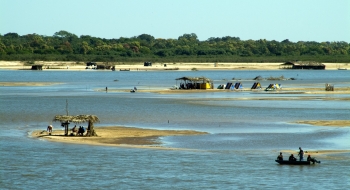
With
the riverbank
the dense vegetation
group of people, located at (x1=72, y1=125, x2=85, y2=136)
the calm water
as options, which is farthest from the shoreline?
the dense vegetation

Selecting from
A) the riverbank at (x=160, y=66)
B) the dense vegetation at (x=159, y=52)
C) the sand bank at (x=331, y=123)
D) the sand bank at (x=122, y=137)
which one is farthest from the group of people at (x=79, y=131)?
the dense vegetation at (x=159, y=52)

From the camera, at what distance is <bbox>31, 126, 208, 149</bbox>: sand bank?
34.7 metres

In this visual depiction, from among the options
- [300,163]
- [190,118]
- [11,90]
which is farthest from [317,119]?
[11,90]

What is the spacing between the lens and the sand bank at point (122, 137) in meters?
34.7

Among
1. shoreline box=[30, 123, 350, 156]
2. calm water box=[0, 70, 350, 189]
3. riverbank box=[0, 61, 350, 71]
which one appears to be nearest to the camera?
calm water box=[0, 70, 350, 189]

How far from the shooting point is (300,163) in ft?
94.7

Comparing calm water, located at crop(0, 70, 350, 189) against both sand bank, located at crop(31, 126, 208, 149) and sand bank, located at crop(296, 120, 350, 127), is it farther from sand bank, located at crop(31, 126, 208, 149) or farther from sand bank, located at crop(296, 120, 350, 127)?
sand bank, located at crop(296, 120, 350, 127)

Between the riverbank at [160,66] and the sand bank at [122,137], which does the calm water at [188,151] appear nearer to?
the sand bank at [122,137]

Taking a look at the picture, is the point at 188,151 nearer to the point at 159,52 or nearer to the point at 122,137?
the point at 122,137

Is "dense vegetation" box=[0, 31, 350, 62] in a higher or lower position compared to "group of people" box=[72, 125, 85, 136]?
higher

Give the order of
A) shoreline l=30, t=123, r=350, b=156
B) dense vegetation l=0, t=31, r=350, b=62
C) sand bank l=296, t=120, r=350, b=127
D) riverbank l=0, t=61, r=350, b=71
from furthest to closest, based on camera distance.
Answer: dense vegetation l=0, t=31, r=350, b=62
riverbank l=0, t=61, r=350, b=71
sand bank l=296, t=120, r=350, b=127
shoreline l=30, t=123, r=350, b=156

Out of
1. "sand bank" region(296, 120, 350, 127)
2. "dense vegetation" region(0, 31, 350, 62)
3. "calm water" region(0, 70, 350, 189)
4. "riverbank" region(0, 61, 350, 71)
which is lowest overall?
"calm water" region(0, 70, 350, 189)

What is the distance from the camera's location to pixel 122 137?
36812mm

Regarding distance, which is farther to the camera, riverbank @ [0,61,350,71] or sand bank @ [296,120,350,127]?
riverbank @ [0,61,350,71]
